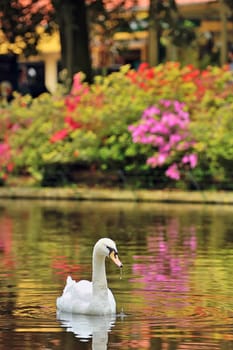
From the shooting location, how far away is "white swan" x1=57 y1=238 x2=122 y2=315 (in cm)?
1439

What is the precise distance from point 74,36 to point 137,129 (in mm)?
7217

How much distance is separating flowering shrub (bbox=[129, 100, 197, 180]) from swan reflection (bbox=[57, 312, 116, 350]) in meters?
19.6

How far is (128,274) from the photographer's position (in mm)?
18453

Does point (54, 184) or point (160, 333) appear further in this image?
point (54, 184)

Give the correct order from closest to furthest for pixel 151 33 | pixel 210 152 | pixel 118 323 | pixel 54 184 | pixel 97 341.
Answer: pixel 97 341 < pixel 118 323 < pixel 210 152 < pixel 54 184 < pixel 151 33

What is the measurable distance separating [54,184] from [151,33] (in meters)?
16.2


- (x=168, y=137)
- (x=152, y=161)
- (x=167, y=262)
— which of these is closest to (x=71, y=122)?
(x=168, y=137)

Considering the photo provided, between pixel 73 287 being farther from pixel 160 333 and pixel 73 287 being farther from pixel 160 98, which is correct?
pixel 160 98

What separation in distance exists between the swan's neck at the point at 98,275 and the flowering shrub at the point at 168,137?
62.2 ft

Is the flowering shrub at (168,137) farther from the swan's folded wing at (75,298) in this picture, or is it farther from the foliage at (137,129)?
the swan's folded wing at (75,298)

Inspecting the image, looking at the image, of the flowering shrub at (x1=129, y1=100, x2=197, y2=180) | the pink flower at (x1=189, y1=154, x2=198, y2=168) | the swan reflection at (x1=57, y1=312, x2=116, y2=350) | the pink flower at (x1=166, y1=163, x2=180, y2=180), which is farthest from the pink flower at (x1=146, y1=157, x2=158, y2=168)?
the swan reflection at (x1=57, y1=312, x2=116, y2=350)

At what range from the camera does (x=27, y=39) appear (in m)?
42.8

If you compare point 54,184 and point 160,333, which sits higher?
point 160,333

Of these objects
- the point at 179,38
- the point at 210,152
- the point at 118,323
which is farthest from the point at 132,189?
the point at 118,323
